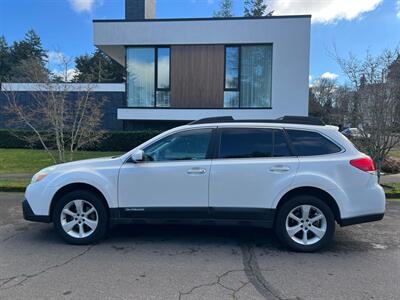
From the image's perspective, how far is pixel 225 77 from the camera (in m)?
16.1

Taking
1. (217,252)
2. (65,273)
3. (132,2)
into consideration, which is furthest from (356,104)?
(132,2)

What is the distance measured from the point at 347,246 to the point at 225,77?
12.0 metres

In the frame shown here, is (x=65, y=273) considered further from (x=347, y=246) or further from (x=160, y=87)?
(x=160, y=87)

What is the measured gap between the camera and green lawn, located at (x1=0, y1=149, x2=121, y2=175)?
40.5 feet

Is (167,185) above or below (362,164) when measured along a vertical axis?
below

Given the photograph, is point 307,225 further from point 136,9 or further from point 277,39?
point 136,9

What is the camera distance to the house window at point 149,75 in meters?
16.6

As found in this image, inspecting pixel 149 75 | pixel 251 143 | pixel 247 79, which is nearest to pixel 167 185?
pixel 251 143

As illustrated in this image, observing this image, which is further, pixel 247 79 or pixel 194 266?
pixel 247 79

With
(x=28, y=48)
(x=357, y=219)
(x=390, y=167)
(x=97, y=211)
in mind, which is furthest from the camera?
(x=28, y=48)

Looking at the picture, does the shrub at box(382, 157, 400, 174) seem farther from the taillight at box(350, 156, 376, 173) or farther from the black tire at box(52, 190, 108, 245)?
the black tire at box(52, 190, 108, 245)

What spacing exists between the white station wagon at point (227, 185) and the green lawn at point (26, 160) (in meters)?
7.64

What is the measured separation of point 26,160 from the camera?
14094mm

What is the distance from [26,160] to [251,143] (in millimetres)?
11846
